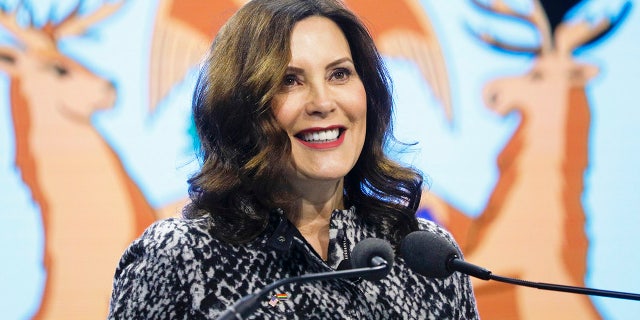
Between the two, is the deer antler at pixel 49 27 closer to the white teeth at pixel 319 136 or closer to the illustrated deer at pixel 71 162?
the illustrated deer at pixel 71 162

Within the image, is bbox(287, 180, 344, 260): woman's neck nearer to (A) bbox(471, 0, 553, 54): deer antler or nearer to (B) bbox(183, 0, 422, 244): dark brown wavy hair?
(B) bbox(183, 0, 422, 244): dark brown wavy hair

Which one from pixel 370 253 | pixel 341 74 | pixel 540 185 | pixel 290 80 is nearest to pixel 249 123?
pixel 290 80

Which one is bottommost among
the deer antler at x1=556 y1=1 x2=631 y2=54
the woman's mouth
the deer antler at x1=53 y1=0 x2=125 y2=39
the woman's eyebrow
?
the woman's mouth

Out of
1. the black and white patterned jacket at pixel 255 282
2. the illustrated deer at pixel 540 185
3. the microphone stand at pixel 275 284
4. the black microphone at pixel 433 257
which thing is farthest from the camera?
the illustrated deer at pixel 540 185

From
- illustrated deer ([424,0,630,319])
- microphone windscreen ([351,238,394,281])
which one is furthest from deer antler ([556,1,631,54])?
microphone windscreen ([351,238,394,281])

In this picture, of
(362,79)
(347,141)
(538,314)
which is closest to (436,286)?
(347,141)

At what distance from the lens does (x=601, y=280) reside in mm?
2891

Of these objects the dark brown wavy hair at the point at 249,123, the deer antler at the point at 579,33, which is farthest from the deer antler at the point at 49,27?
the deer antler at the point at 579,33

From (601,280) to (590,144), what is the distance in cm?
45

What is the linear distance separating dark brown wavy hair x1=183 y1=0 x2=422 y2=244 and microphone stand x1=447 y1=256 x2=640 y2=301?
1.53 ft

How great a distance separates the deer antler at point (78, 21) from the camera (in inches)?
103

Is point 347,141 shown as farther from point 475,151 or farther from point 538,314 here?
point 538,314

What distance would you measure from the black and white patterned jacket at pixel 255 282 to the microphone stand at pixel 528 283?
0.34 metres

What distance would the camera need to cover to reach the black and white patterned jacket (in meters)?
1.68
